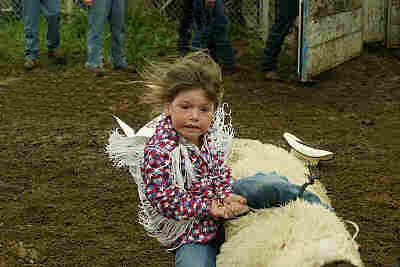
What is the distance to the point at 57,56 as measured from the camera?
8656 mm

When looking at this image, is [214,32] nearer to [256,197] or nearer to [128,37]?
[128,37]

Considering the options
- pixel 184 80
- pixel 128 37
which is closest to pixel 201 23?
pixel 128 37

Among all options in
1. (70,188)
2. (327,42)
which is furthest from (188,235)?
(327,42)

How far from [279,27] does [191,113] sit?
5.19 metres

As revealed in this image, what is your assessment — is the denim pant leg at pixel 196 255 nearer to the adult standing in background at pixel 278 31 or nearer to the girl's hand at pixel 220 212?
the girl's hand at pixel 220 212

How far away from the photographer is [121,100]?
23.5ft

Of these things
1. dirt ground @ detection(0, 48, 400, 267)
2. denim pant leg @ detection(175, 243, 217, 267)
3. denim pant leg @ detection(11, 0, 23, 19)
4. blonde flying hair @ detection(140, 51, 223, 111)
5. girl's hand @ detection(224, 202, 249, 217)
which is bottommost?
dirt ground @ detection(0, 48, 400, 267)

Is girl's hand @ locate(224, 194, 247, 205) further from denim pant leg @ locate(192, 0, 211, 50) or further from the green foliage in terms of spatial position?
the green foliage

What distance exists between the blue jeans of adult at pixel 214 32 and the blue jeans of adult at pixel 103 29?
90 centimetres

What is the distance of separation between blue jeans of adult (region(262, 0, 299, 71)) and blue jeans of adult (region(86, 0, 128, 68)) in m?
1.77

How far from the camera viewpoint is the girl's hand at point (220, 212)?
108 inches

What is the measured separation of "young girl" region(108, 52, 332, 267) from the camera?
Result: 9.16 feet

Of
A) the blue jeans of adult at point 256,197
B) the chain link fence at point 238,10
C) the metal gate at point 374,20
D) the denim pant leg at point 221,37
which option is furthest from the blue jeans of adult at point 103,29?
the blue jeans of adult at point 256,197

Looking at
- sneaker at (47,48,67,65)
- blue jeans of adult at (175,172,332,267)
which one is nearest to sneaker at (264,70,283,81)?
sneaker at (47,48,67,65)
